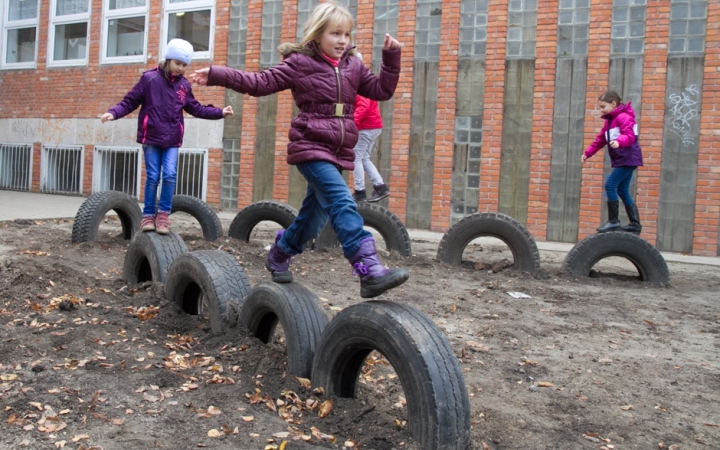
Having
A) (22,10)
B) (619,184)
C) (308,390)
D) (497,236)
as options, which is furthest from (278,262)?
(22,10)

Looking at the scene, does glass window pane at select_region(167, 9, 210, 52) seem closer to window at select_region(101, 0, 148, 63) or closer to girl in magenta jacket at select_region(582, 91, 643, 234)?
window at select_region(101, 0, 148, 63)

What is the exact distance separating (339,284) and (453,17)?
7740 millimetres

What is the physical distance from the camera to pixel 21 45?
17984 millimetres

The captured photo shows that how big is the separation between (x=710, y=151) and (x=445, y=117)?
4507mm

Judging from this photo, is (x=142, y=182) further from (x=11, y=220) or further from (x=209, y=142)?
(x=11, y=220)

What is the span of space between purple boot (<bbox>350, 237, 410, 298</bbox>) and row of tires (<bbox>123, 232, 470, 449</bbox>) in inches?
10.1

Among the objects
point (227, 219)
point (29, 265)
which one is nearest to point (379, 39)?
point (227, 219)

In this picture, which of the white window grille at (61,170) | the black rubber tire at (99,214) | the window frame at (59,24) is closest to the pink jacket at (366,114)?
the black rubber tire at (99,214)

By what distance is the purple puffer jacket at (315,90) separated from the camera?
12.5 ft

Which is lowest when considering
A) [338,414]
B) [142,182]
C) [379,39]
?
[338,414]

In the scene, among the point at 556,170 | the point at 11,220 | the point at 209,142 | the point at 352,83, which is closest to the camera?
the point at 352,83

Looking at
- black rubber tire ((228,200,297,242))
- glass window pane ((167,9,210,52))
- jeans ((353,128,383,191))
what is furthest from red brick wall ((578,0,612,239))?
glass window pane ((167,9,210,52))

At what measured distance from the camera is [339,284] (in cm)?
643

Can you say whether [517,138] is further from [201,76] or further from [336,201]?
[201,76]
